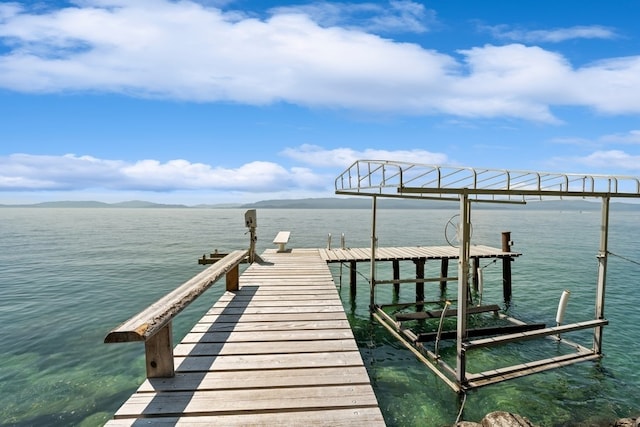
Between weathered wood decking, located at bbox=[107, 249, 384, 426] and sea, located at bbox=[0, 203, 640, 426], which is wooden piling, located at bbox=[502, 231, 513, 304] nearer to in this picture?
sea, located at bbox=[0, 203, 640, 426]

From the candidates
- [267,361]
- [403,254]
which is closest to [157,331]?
[267,361]

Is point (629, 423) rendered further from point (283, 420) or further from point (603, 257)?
point (283, 420)

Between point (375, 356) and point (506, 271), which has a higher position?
point (506, 271)

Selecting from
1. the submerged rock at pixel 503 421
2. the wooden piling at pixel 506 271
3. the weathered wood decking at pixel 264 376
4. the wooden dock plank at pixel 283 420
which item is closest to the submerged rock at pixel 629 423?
the submerged rock at pixel 503 421

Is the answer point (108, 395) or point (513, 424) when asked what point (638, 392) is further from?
point (108, 395)

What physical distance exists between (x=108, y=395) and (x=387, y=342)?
25.3ft

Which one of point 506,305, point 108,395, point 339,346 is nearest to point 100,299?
point 108,395

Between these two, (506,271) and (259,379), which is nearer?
(259,379)

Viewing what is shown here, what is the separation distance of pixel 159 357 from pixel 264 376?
1.34 meters

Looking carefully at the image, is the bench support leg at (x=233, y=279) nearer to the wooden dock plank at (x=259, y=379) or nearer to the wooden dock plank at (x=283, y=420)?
the wooden dock plank at (x=259, y=379)

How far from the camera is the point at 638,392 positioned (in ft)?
26.4

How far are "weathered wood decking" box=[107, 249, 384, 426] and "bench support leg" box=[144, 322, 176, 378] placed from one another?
8 centimetres

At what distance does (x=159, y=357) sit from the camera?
4.21 meters

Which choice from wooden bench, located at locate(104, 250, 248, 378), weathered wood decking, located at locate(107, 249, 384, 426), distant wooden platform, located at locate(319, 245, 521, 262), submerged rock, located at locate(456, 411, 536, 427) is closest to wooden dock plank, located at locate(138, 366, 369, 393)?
weathered wood decking, located at locate(107, 249, 384, 426)
